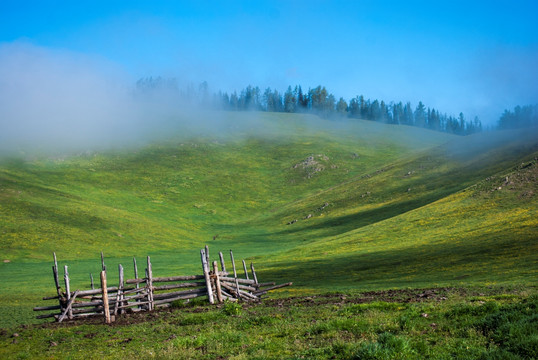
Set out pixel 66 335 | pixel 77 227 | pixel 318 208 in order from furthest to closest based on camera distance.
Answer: pixel 318 208 → pixel 77 227 → pixel 66 335

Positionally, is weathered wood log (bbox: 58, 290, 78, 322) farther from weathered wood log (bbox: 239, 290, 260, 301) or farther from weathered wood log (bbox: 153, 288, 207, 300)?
weathered wood log (bbox: 239, 290, 260, 301)

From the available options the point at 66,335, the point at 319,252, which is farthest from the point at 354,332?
the point at 319,252

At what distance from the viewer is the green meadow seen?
1670cm

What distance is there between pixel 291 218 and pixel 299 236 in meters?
24.0

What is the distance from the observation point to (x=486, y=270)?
139 ft

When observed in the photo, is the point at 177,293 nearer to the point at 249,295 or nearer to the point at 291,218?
the point at 249,295

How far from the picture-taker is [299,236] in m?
112

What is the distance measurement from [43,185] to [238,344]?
140537mm

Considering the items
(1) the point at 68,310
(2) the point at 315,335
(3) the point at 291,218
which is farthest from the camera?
(3) the point at 291,218

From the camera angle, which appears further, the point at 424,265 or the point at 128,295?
the point at 424,265

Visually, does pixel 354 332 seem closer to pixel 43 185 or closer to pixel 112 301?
pixel 112 301

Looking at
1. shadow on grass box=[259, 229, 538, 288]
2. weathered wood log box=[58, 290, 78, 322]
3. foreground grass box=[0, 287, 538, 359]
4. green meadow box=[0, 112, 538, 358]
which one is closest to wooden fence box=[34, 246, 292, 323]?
weathered wood log box=[58, 290, 78, 322]

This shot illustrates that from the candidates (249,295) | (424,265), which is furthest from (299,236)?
(249,295)

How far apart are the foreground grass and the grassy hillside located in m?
12.2
